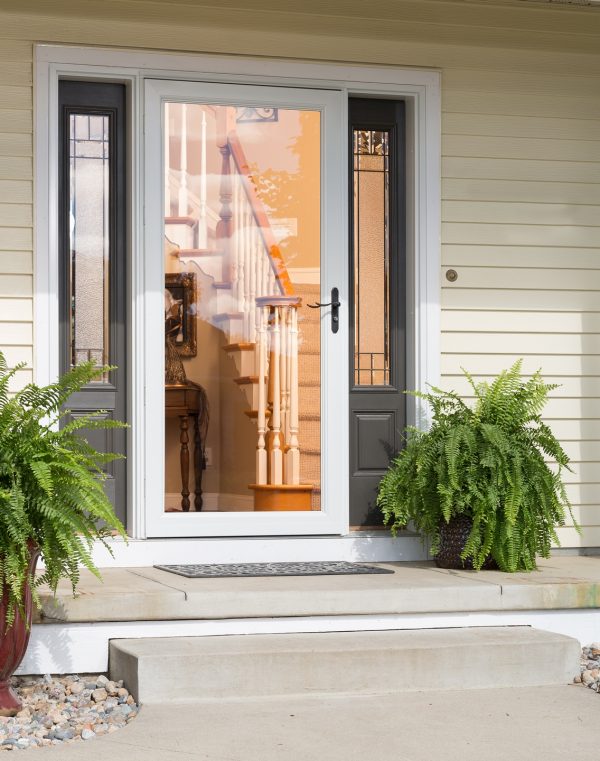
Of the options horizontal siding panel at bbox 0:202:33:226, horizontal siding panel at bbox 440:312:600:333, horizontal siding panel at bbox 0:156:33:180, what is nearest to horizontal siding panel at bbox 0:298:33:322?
horizontal siding panel at bbox 0:202:33:226

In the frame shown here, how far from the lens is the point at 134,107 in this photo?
477 centimetres

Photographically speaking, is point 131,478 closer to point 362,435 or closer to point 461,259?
point 362,435

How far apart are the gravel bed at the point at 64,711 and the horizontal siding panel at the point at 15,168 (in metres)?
2.07

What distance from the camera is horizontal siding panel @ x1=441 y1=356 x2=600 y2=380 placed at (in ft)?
16.6

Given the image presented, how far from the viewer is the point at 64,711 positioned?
3.42 metres

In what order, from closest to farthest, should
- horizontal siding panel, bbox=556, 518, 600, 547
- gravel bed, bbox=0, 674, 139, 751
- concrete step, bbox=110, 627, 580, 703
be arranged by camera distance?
gravel bed, bbox=0, 674, 139, 751 → concrete step, bbox=110, 627, 580, 703 → horizontal siding panel, bbox=556, 518, 600, 547

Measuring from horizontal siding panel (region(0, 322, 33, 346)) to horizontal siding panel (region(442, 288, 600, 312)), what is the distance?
6.04ft

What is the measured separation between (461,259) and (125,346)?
156 cm

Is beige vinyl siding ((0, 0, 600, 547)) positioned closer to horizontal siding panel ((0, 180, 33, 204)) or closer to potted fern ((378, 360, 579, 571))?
potted fern ((378, 360, 579, 571))

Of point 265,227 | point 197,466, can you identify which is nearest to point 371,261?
point 265,227

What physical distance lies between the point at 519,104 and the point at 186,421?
2.11 meters

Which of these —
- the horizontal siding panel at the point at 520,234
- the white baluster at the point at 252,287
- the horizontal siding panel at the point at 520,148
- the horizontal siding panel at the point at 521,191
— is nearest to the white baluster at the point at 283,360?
the white baluster at the point at 252,287

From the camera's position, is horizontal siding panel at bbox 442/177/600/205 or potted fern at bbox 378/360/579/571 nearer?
potted fern at bbox 378/360/579/571

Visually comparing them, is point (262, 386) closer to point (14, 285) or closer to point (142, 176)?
point (142, 176)
